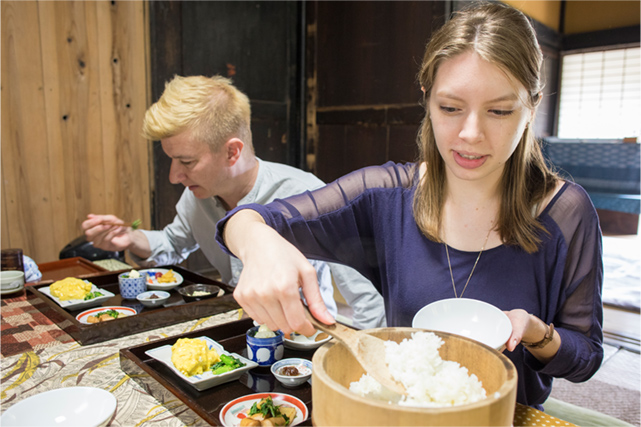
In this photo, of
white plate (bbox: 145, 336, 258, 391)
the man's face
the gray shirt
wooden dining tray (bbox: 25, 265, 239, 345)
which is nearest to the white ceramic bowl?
white plate (bbox: 145, 336, 258, 391)

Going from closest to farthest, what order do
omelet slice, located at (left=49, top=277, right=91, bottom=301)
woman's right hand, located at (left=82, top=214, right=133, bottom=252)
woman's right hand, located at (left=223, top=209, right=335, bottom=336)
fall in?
woman's right hand, located at (left=223, top=209, right=335, bottom=336) < omelet slice, located at (left=49, top=277, right=91, bottom=301) < woman's right hand, located at (left=82, top=214, right=133, bottom=252)

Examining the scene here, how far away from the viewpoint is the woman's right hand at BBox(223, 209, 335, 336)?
81 cm

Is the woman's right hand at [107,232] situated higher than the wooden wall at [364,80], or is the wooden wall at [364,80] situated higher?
the wooden wall at [364,80]

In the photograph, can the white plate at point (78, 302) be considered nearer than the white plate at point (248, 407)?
No

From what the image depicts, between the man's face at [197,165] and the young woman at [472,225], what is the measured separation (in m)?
0.80

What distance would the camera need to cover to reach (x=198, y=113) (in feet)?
6.59

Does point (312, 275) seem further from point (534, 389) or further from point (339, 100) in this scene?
point (339, 100)

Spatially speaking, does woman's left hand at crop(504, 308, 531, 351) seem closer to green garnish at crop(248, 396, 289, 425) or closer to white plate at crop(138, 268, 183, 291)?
green garnish at crop(248, 396, 289, 425)

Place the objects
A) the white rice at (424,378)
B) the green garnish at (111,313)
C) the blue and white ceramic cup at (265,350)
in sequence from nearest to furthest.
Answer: the white rice at (424,378) < the blue and white ceramic cup at (265,350) < the green garnish at (111,313)

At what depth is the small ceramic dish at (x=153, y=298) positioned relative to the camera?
167 cm

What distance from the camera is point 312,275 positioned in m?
0.86

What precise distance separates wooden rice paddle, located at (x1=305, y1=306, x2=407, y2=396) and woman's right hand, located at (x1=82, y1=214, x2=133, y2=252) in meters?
1.66

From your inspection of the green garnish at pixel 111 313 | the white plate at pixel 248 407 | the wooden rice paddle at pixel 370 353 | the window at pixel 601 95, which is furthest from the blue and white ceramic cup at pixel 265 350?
the window at pixel 601 95

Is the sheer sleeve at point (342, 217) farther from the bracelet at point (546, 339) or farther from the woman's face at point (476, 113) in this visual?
the bracelet at point (546, 339)
